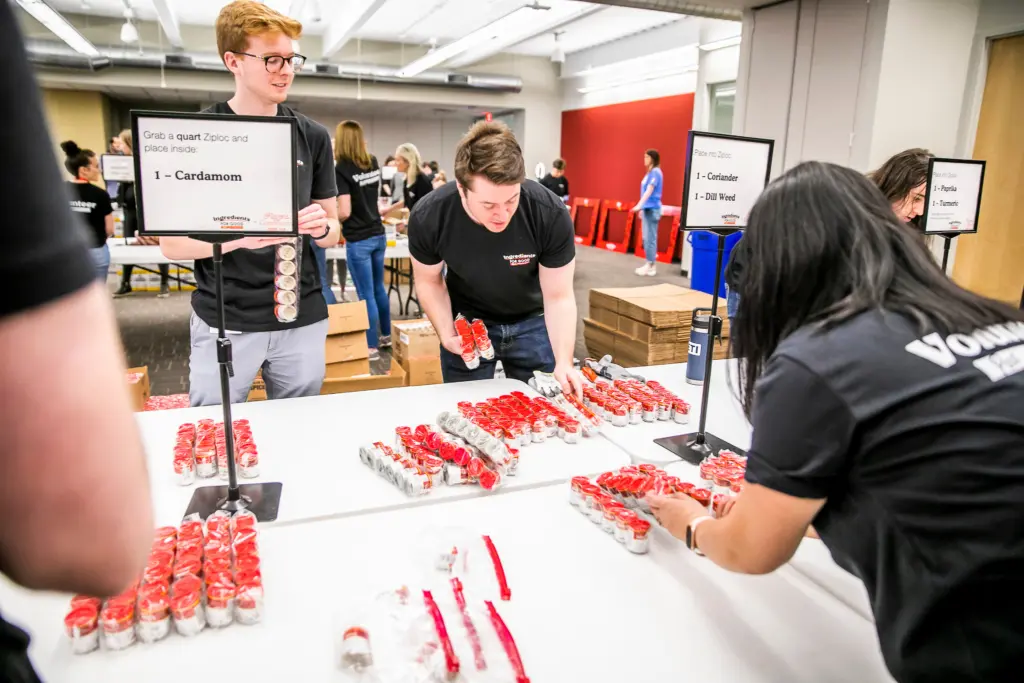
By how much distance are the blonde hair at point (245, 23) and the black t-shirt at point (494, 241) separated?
0.73 meters

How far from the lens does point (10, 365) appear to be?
0.35 m

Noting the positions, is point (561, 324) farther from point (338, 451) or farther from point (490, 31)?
point (490, 31)

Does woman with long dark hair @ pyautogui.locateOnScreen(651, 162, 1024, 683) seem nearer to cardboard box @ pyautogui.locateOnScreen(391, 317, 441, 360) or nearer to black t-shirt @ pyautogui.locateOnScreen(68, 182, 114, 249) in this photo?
cardboard box @ pyautogui.locateOnScreen(391, 317, 441, 360)

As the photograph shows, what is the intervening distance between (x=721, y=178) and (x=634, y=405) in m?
0.69

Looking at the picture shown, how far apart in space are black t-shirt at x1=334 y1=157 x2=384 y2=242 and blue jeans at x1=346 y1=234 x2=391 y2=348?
7cm

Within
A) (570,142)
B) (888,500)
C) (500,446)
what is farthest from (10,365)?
(570,142)

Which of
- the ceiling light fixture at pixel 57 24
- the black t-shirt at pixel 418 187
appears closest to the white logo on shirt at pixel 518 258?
the black t-shirt at pixel 418 187

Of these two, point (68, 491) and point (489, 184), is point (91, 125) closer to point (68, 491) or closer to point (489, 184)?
point (489, 184)

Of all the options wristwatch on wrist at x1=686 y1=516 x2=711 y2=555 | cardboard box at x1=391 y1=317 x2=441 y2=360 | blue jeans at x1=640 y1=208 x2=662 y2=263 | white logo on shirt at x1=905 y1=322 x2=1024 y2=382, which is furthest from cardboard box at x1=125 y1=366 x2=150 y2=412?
blue jeans at x1=640 y1=208 x2=662 y2=263

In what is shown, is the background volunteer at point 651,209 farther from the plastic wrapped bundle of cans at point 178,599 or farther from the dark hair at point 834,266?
the plastic wrapped bundle of cans at point 178,599

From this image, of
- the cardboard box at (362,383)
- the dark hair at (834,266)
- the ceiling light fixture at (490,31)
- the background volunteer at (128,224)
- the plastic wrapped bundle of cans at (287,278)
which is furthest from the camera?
the ceiling light fixture at (490,31)

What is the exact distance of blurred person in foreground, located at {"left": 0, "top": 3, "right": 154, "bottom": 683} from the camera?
0.35 m

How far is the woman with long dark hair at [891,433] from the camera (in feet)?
2.86

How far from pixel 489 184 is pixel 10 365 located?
1.76 metres
